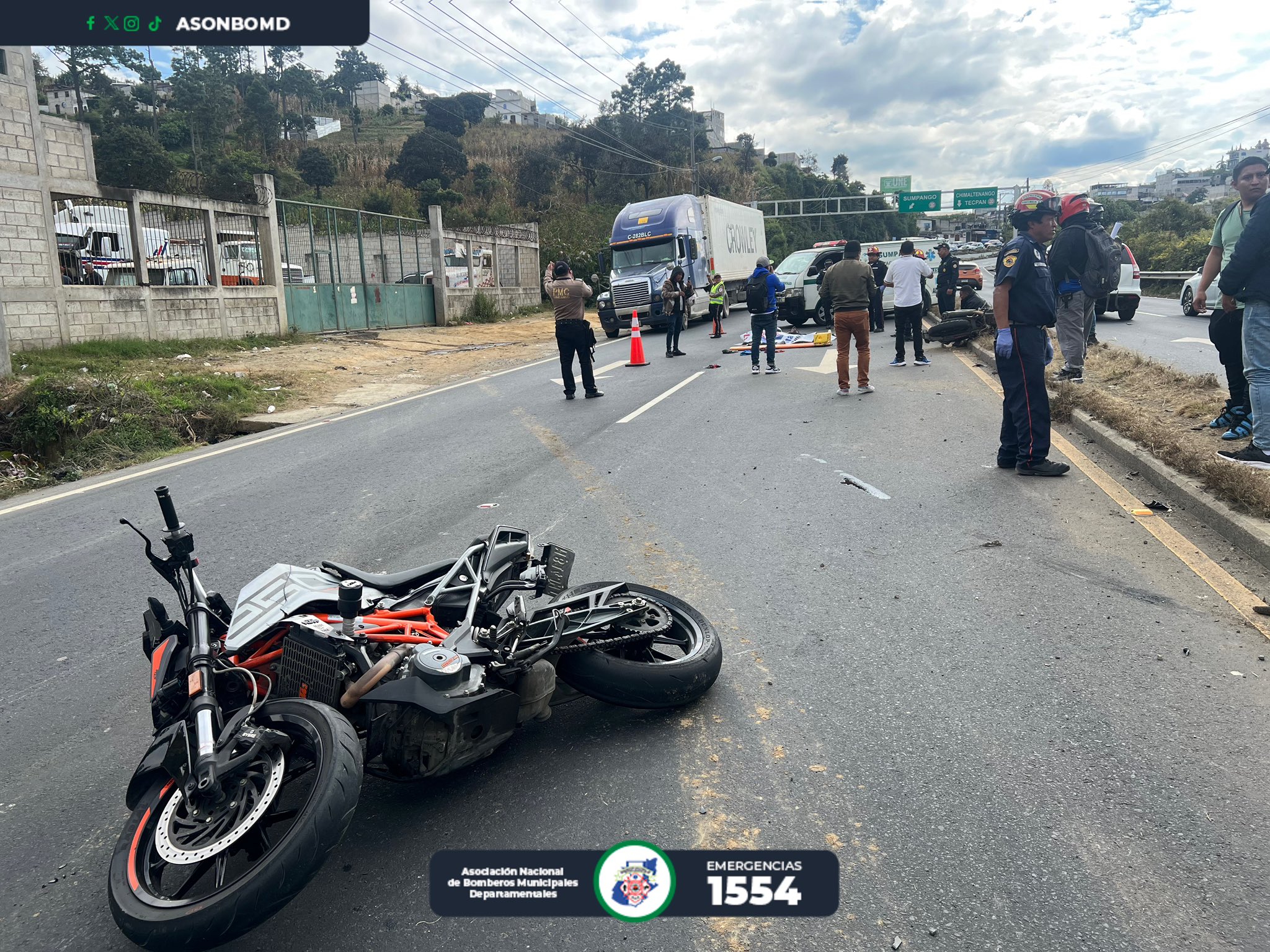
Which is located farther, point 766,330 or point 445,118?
point 445,118

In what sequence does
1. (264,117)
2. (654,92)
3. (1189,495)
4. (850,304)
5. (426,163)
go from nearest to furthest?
(1189,495) < (850,304) < (426,163) < (264,117) < (654,92)

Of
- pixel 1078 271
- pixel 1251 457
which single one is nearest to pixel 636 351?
pixel 1078 271

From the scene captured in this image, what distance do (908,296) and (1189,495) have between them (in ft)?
27.4

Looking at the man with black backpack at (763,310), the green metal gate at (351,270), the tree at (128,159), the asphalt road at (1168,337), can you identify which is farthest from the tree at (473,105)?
the man with black backpack at (763,310)

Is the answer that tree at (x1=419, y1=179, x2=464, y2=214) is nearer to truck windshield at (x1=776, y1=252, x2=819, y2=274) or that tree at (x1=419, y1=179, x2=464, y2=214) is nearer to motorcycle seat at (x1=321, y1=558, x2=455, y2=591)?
truck windshield at (x1=776, y1=252, x2=819, y2=274)

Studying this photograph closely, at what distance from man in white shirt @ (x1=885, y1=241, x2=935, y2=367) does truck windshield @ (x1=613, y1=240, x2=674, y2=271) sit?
12.2 meters

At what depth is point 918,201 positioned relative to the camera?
215ft

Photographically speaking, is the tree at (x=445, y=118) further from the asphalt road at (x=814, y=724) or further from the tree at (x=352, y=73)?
the asphalt road at (x=814, y=724)

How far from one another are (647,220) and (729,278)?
18.4 ft

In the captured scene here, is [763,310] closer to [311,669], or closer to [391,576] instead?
[391,576]

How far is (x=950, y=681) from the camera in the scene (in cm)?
362

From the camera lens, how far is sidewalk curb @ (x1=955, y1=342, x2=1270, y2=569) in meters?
4.94

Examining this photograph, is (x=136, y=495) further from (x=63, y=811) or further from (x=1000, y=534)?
(x=1000, y=534)

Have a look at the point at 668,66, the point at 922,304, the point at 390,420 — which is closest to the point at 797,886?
the point at 390,420
